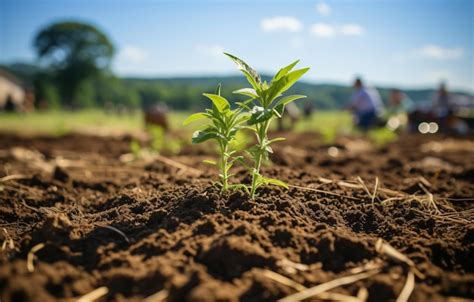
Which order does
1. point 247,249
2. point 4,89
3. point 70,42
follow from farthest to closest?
point 70,42, point 4,89, point 247,249

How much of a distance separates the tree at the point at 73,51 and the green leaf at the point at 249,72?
59684mm

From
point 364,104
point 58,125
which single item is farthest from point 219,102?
point 58,125

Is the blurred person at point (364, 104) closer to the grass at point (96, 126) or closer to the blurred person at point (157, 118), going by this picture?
the grass at point (96, 126)

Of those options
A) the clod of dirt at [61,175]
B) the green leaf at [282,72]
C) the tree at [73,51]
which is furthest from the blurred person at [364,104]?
the tree at [73,51]

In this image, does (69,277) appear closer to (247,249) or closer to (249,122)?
(247,249)

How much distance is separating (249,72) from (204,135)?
51cm

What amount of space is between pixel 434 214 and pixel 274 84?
1.68 meters

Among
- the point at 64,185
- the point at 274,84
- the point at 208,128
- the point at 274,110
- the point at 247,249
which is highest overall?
the point at 274,84

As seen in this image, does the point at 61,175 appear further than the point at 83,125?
No

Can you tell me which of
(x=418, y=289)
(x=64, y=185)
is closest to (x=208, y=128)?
(x=418, y=289)

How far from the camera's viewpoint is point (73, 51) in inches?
2259

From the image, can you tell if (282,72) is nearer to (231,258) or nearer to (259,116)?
(259,116)

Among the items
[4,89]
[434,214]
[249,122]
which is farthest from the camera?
[4,89]

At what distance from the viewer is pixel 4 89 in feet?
176
